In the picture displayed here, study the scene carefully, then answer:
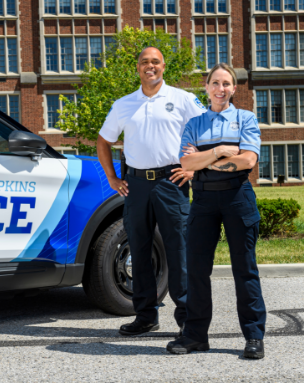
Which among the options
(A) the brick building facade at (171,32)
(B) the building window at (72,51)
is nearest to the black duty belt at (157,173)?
(A) the brick building facade at (171,32)

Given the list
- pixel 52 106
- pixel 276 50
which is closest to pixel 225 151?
pixel 52 106

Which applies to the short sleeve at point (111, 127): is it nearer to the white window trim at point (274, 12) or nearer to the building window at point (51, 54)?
the building window at point (51, 54)

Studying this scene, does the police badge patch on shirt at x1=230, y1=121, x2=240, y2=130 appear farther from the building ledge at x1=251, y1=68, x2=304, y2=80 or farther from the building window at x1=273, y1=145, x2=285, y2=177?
the building window at x1=273, y1=145, x2=285, y2=177

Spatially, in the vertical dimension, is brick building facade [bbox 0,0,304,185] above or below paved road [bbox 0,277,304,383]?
above

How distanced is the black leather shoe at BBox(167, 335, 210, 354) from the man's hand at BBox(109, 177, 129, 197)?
1.14 m

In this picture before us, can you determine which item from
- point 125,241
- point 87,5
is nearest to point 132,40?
point 87,5

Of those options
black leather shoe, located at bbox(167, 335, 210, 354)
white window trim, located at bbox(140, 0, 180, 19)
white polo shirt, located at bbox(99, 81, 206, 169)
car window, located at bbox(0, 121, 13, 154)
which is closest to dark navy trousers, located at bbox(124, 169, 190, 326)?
white polo shirt, located at bbox(99, 81, 206, 169)

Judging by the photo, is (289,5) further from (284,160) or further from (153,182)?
(153,182)

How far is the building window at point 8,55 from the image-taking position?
35031 millimetres

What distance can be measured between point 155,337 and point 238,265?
1008 mm

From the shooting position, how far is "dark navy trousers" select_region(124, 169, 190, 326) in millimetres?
3803

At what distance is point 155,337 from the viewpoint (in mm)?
3918

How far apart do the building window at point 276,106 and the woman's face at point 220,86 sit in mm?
34471

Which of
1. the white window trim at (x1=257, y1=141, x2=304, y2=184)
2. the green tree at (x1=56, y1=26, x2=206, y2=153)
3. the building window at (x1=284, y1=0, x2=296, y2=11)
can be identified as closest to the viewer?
the green tree at (x1=56, y1=26, x2=206, y2=153)
